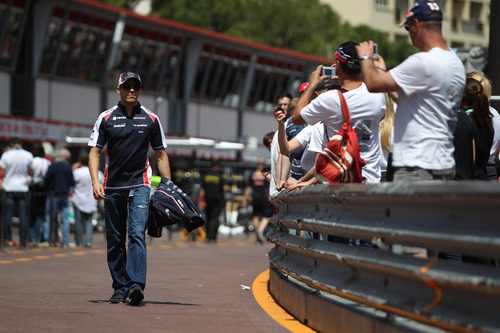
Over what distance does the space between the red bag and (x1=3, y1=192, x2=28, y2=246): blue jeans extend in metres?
13.6

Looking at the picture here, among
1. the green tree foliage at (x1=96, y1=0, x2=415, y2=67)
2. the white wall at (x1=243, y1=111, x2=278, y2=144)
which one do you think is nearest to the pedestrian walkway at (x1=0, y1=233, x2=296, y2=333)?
the white wall at (x1=243, y1=111, x2=278, y2=144)

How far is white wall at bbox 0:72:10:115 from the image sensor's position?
125 feet

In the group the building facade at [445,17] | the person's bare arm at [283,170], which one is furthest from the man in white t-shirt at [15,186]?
the building facade at [445,17]

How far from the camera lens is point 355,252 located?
699cm

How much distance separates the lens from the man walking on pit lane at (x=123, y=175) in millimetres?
9828

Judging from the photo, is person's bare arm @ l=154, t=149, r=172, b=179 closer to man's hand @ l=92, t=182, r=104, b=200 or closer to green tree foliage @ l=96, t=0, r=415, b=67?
man's hand @ l=92, t=182, r=104, b=200

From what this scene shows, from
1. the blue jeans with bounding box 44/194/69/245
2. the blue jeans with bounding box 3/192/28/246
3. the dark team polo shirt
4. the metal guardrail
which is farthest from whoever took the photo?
the blue jeans with bounding box 44/194/69/245

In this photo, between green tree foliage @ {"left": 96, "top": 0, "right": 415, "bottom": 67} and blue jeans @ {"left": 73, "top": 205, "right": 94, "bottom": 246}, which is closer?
blue jeans @ {"left": 73, "top": 205, "right": 94, "bottom": 246}

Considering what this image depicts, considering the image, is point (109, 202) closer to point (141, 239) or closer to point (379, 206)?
point (141, 239)

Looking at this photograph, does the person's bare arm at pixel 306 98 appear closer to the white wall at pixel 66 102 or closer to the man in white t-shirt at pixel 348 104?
the man in white t-shirt at pixel 348 104

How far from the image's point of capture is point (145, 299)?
10.3 metres

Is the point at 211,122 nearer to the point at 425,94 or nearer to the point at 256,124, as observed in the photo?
the point at 256,124

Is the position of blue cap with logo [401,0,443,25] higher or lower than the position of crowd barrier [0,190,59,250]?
higher

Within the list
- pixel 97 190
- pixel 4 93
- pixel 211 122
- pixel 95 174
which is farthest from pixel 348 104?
pixel 211 122
